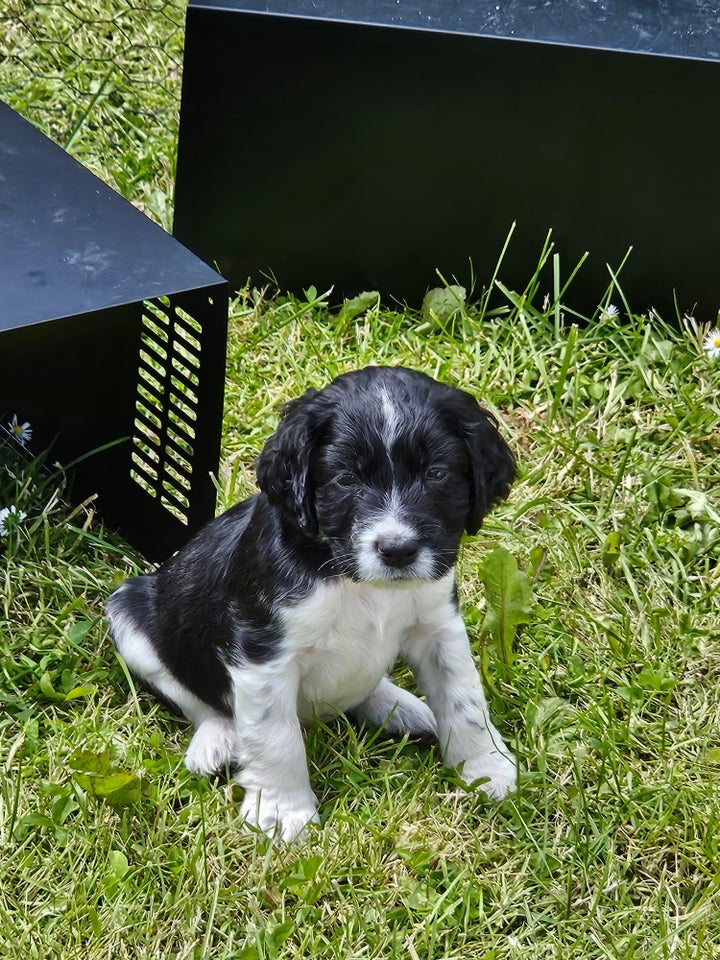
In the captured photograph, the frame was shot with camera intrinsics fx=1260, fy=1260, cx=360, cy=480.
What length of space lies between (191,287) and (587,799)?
198 cm

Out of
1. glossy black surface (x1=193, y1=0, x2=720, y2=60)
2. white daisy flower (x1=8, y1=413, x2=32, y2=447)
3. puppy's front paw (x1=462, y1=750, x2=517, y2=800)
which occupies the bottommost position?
puppy's front paw (x1=462, y1=750, x2=517, y2=800)

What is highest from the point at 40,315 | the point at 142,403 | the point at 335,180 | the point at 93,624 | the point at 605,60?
the point at 605,60

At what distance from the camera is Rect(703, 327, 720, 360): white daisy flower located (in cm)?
548

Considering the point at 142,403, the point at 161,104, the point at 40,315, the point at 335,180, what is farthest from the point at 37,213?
the point at 161,104

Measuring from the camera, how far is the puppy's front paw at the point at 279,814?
364cm

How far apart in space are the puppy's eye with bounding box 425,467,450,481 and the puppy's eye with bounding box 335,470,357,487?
0.19m

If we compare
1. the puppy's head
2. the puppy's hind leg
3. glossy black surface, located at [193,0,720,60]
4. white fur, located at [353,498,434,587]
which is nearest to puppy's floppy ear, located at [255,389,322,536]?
the puppy's head

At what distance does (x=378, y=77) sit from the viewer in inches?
212

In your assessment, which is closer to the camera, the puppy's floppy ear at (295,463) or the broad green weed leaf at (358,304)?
the puppy's floppy ear at (295,463)

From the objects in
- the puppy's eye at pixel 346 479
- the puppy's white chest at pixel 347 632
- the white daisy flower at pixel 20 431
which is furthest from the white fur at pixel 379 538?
the white daisy flower at pixel 20 431

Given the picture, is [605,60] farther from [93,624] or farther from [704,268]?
[93,624]

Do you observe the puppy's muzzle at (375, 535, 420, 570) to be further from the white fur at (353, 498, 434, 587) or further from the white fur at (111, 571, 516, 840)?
the white fur at (111, 571, 516, 840)

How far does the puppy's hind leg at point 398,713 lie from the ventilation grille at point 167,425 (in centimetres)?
102

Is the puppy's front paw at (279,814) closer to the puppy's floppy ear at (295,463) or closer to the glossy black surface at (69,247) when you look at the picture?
the puppy's floppy ear at (295,463)
